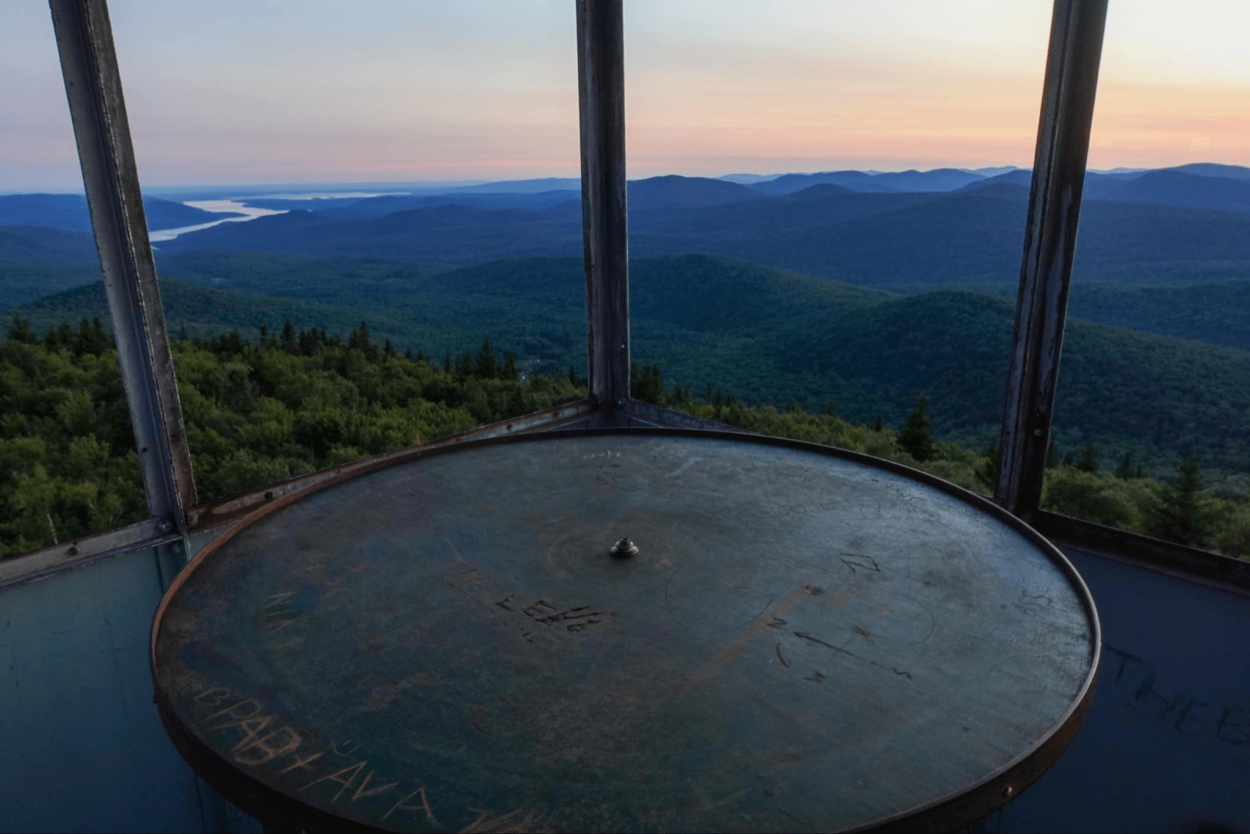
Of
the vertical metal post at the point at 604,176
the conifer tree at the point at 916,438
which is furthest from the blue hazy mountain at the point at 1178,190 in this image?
the vertical metal post at the point at 604,176

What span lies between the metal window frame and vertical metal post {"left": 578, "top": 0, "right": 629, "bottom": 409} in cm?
A: 238

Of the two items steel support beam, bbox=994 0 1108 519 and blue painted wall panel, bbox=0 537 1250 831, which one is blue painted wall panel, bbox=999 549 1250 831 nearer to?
blue painted wall panel, bbox=0 537 1250 831

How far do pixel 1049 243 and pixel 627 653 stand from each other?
256 centimetres

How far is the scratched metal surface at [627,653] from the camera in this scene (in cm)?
156

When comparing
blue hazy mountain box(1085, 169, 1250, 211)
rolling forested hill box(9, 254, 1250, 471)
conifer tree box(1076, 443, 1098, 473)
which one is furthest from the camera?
blue hazy mountain box(1085, 169, 1250, 211)

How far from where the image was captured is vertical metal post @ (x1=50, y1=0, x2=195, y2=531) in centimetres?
320

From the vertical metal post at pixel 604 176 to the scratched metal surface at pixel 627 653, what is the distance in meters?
2.57

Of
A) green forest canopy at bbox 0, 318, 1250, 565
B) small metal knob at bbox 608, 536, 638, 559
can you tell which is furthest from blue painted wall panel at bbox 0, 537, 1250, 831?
green forest canopy at bbox 0, 318, 1250, 565

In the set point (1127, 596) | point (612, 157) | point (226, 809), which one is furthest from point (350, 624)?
point (612, 157)

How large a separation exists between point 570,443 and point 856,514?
1.45 metres

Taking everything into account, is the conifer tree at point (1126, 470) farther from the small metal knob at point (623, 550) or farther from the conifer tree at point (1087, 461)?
the small metal knob at point (623, 550)

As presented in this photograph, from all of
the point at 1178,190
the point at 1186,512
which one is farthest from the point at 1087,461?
the point at 1178,190

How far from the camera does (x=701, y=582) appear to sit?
2438 millimetres

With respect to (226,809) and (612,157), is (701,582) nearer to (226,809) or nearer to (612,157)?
(226,809)
